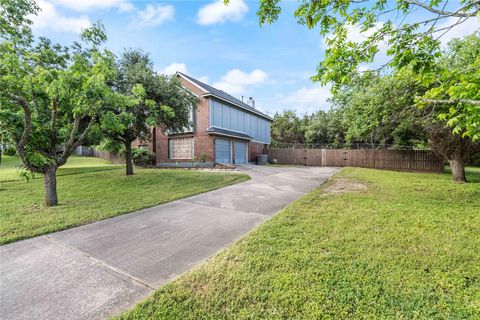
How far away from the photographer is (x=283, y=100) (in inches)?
1249

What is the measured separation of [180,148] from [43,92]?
36.6 feet

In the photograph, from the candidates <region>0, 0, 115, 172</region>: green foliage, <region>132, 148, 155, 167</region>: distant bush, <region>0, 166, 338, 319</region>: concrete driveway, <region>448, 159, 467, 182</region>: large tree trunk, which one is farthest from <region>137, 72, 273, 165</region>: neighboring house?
<region>448, 159, 467, 182</region>: large tree trunk

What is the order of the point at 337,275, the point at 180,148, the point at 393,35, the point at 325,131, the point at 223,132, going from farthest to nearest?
the point at 325,131 → the point at 180,148 → the point at 223,132 → the point at 393,35 → the point at 337,275

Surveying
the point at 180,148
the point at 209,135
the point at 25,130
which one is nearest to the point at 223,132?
the point at 209,135

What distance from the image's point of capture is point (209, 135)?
15211mm

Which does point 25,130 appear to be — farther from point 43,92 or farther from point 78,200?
point 78,200

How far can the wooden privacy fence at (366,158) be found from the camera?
14922mm

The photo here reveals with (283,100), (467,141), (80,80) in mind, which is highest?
(283,100)

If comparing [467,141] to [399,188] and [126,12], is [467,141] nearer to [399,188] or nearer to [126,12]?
[399,188]

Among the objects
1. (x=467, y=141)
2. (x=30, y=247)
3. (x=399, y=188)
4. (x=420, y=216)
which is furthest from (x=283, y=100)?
(x=30, y=247)

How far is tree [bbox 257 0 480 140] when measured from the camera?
296 cm

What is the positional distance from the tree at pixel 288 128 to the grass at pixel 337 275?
2877cm

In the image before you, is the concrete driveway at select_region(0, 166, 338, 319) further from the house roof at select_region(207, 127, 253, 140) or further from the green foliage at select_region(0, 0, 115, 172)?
the house roof at select_region(207, 127, 253, 140)

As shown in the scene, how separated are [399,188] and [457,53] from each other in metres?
5.43
